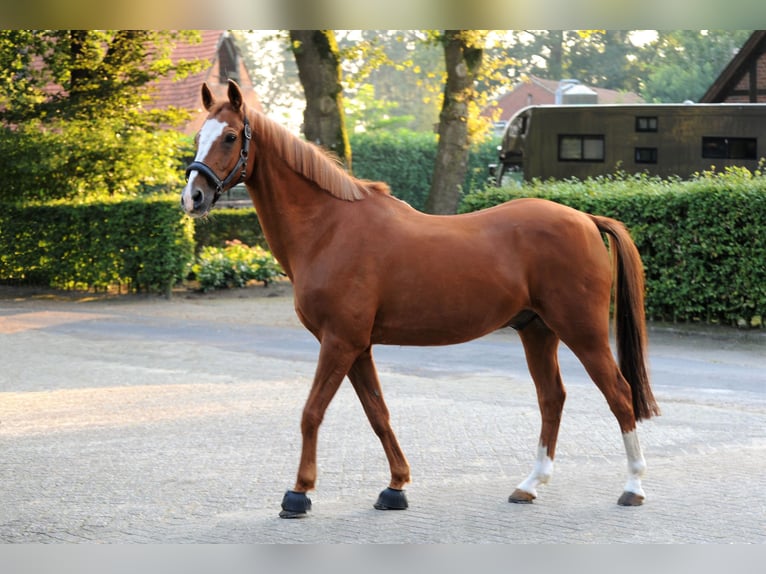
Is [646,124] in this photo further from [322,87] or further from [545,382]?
[545,382]

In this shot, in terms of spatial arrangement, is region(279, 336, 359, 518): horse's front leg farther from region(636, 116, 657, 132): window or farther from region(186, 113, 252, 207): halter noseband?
region(636, 116, 657, 132): window

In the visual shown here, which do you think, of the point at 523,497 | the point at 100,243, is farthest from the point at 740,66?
the point at 523,497

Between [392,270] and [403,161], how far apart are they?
3364cm

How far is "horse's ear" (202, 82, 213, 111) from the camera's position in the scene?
5652mm


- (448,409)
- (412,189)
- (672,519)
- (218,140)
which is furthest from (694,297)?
(412,189)

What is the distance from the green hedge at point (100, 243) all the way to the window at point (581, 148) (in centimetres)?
796

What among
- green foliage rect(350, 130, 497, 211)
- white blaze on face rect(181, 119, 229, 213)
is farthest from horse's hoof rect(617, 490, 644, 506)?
green foliage rect(350, 130, 497, 211)

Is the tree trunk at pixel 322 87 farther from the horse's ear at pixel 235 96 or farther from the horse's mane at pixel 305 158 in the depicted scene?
the horse's ear at pixel 235 96

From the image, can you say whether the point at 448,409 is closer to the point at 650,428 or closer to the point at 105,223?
the point at 650,428

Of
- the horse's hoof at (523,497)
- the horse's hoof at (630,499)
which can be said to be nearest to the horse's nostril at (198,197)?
the horse's hoof at (523,497)

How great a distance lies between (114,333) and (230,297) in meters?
4.67

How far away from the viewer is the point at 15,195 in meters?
21.6

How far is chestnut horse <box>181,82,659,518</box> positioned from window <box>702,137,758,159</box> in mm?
15789

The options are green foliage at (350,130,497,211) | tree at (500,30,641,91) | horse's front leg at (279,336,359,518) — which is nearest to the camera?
horse's front leg at (279,336,359,518)
